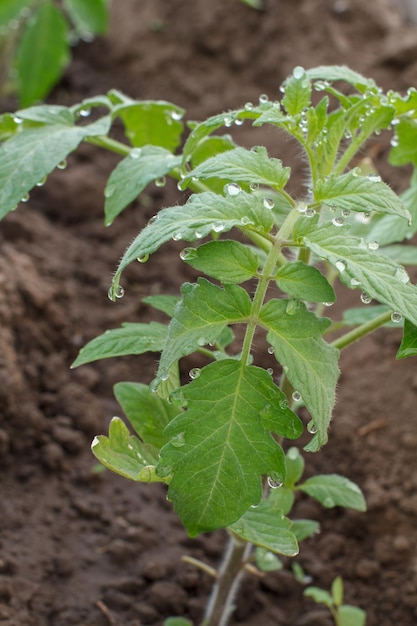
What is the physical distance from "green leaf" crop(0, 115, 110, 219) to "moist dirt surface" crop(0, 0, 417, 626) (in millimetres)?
654

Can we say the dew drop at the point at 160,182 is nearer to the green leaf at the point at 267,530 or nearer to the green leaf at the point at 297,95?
the green leaf at the point at 297,95

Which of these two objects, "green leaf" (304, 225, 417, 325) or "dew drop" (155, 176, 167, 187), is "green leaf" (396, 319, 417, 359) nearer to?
"green leaf" (304, 225, 417, 325)

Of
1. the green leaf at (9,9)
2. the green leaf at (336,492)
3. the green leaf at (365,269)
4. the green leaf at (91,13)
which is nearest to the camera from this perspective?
the green leaf at (365,269)

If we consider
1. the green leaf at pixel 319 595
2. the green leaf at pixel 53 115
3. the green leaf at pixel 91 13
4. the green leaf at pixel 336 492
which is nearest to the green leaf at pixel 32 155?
the green leaf at pixel 53 115

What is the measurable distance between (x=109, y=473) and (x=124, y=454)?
0.81 metres

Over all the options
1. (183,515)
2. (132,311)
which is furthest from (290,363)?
(132,311)

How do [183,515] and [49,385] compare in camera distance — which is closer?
[183,515]

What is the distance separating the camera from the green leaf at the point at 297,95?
3.88ft

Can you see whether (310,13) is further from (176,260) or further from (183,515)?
(183,515)

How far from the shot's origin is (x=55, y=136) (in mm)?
1310

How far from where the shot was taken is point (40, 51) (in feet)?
9.59

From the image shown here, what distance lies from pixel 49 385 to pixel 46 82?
1493 millimetres

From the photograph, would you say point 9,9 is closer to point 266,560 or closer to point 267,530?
point 266,560

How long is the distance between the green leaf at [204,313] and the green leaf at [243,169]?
150 mm
